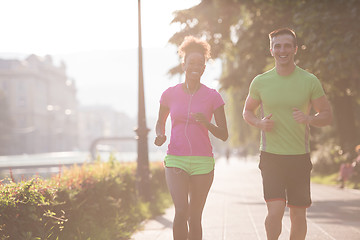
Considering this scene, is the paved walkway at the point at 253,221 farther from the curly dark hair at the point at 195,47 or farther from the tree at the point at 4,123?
the tree at the point at 4,123

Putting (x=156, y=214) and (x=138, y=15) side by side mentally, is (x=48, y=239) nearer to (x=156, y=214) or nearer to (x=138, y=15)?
(x=156, y=214)

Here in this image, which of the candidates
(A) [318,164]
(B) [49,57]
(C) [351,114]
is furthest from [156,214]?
(B) [49,57]

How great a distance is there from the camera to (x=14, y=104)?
11919 cm

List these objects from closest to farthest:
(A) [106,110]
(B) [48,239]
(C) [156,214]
→ 1. (B) [48,239]
2. (C) [156,214]
3. (A) [106,110]

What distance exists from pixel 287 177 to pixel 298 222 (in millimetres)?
424

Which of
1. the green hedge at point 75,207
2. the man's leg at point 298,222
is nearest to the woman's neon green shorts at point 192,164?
the man's leg at point 298,222

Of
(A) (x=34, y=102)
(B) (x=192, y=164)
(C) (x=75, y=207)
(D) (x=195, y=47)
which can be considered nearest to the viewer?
(B) (x=192, y=164)

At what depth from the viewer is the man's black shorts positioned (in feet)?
15.7

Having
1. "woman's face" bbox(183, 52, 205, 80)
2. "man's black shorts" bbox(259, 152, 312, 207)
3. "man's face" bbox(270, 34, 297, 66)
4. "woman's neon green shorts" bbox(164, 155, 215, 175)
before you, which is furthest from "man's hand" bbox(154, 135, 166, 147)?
"man's face" bbox(270, 34, 297, 66)

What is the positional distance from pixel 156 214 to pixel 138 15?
14.9ft

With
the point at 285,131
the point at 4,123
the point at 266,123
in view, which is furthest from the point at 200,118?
the point at 4,123

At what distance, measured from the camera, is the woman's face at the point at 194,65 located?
5164 millimetres

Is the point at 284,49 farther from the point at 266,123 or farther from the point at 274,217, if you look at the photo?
the point at 274,217

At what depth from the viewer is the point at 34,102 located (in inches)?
4700
